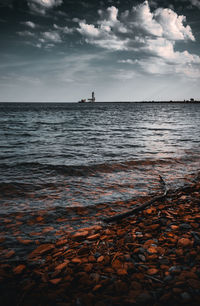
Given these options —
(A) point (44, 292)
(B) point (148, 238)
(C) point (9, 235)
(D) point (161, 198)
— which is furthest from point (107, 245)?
(D) point (161, 198)

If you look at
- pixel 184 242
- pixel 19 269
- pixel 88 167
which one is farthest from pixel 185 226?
pixel 88 167

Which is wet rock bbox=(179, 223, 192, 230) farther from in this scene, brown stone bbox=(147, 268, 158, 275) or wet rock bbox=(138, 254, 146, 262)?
brown stone bbox=(147, 268, 158, 275)

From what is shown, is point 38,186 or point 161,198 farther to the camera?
point 38,186

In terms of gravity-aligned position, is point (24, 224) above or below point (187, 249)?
below

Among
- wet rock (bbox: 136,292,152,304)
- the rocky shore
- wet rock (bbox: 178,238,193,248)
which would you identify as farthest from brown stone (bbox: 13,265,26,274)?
wet rock (bbox: 178,238,193,248)

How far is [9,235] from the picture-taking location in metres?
4.06

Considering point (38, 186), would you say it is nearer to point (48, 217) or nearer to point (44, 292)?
point (48, 217)

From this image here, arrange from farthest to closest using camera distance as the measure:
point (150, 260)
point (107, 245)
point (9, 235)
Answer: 1. point (9, 235)
2. point (107, 245)
3. point (150, 260)

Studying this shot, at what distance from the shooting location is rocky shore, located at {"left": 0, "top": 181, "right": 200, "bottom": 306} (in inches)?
94.1

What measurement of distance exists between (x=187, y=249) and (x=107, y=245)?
1.42 m

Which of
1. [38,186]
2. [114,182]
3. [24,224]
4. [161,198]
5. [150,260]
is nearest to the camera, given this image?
[150,260]

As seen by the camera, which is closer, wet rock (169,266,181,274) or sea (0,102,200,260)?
wet rock (169,266,181,274)

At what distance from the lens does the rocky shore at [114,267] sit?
2.39m

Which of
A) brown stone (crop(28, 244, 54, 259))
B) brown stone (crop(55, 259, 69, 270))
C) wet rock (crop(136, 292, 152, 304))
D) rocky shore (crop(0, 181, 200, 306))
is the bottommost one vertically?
brown stone (crop(28, 244, 54, 259))
